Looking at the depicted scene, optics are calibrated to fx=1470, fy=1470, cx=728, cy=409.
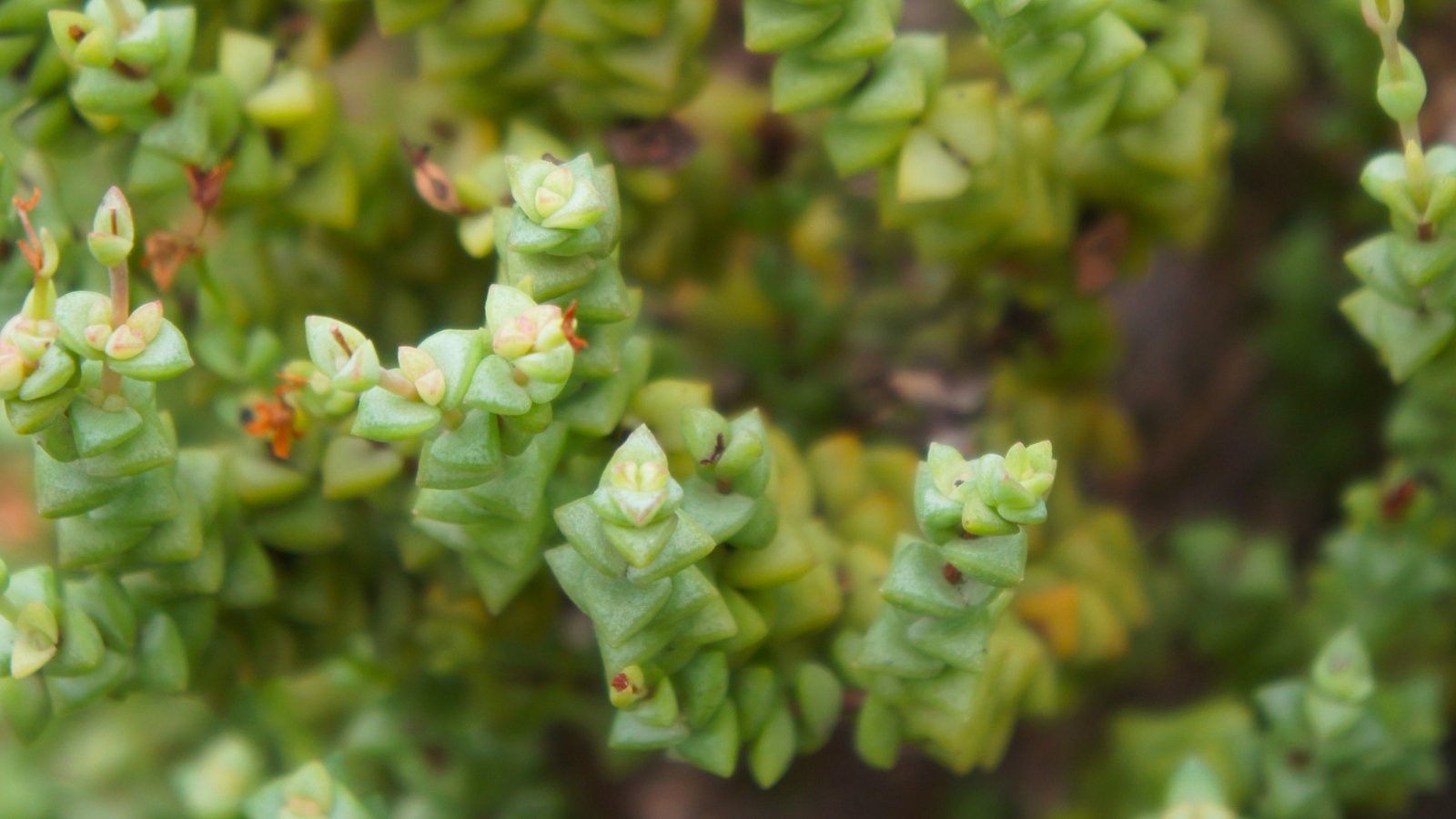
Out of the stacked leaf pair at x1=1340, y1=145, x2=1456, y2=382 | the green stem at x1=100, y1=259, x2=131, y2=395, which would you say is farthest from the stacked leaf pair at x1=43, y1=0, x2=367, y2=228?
the stacked leaf pair at x1=1340, y1=145, x2=1456, y2=382

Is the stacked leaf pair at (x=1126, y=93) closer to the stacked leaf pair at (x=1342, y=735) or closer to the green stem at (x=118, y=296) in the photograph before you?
the stacked leaf pair at (x=1342, y=735)

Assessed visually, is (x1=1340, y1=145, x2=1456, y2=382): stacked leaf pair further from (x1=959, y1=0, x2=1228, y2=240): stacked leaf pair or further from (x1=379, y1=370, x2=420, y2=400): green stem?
(x1=379, y1=370, x2=420, y2=400): green stem

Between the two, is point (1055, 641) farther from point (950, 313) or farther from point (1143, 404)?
point (1143, 404)

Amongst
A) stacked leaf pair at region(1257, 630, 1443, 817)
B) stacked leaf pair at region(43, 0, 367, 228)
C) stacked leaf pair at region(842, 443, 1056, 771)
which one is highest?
stacked leaf pair at region(43, 0, 367, 228)

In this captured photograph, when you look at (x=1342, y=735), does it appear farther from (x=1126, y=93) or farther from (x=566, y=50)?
(x=566, y=50)

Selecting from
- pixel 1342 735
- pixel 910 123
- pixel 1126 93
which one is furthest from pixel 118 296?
pixel 1342 735

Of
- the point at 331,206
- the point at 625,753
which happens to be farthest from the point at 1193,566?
the point at 331,206

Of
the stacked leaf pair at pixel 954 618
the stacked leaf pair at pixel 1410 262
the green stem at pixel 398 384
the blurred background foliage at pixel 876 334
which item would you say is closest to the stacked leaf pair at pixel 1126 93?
the blurred background foliage at pixel 876 334
